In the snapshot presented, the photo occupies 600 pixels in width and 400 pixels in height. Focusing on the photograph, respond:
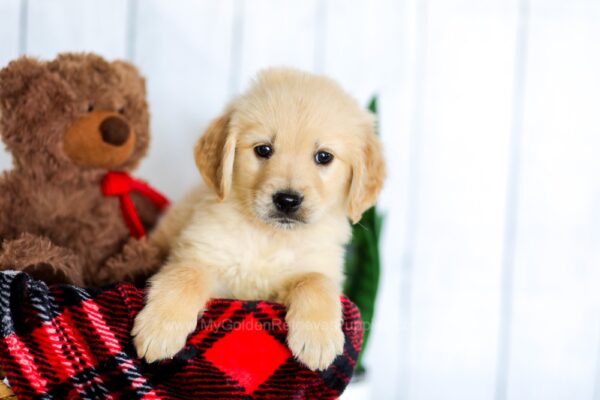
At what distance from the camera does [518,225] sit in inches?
84.0

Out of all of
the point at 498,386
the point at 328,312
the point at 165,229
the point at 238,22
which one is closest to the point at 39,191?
the point at 165,229

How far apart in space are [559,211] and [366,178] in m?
1.06

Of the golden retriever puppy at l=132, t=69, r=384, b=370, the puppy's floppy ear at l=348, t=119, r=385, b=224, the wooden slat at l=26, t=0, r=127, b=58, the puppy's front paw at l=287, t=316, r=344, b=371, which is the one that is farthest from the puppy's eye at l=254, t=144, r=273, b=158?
the wooden slat at l=26, t=0, r=127, b=58

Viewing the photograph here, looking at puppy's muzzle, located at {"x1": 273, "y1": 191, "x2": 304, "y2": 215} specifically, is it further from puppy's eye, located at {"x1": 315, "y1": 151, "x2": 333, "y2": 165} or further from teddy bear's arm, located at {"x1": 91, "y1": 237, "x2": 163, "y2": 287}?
teddy bear's arm, located at {"x1": 91, "y1": 237, "x2": 163, "y2": 287}

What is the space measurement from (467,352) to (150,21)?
177cm

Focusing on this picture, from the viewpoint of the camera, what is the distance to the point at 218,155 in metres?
1.45

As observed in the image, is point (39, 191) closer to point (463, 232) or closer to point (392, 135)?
point (392, 135)

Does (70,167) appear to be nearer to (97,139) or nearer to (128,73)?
(97,139)

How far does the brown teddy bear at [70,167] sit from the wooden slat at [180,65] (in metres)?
0.52

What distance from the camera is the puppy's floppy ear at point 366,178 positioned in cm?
148

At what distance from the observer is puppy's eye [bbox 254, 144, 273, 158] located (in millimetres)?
1426

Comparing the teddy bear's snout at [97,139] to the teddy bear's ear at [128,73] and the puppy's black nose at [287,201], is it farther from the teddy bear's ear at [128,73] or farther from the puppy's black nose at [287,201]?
the puppy's black nose at [287,201]

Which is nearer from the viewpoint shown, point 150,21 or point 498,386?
point 150,21

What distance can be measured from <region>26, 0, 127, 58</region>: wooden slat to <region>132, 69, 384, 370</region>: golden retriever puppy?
2.35ft
